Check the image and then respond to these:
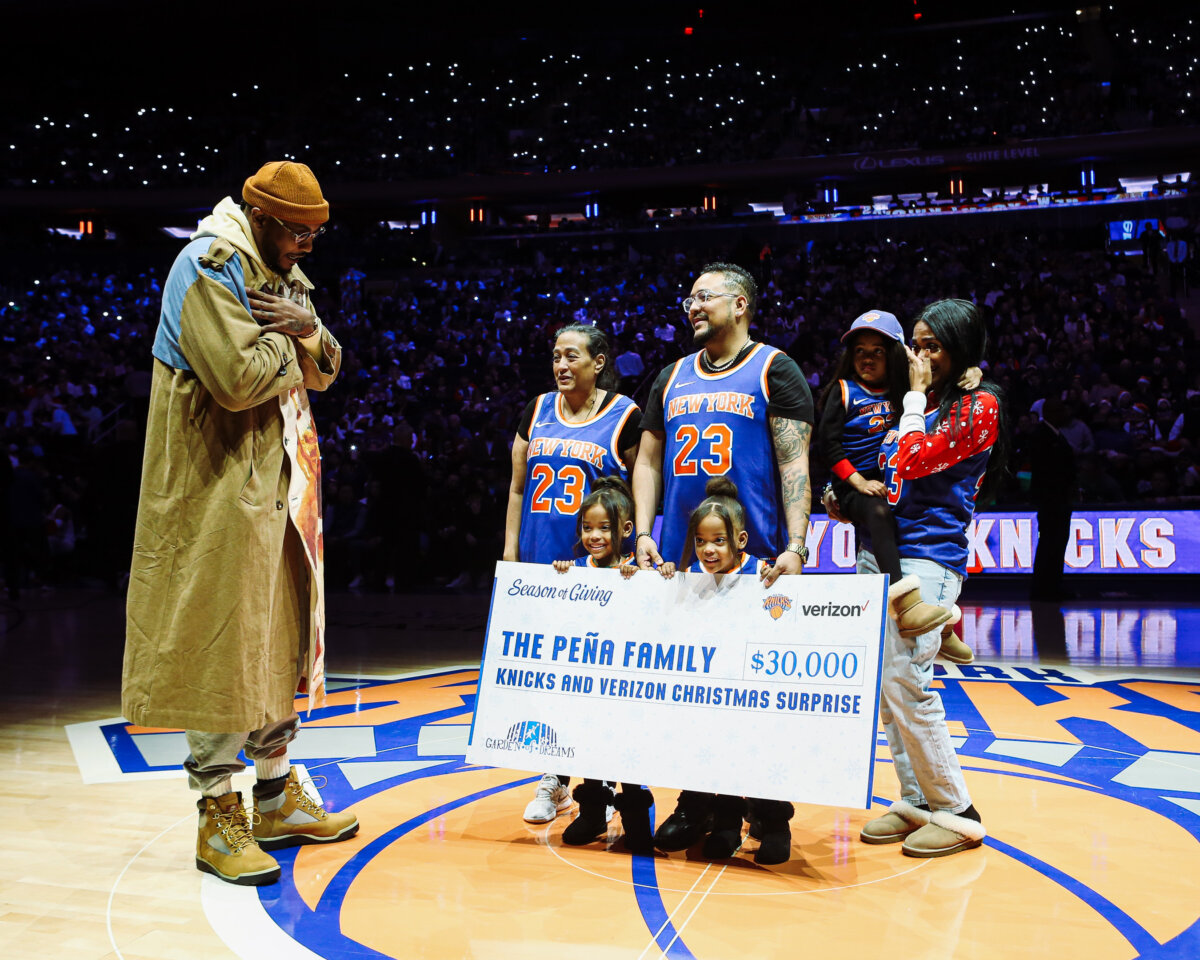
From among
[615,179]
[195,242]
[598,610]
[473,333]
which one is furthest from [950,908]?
[615,179]

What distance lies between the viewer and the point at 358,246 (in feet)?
86.4

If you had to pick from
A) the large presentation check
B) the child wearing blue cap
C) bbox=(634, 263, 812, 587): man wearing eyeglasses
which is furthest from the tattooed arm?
the large presentation check

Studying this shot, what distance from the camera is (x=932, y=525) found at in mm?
3555

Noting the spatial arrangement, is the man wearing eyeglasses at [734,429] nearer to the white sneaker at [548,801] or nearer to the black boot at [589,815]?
the black boot at [589,815]

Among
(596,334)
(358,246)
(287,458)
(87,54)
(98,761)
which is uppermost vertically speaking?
(87,54)

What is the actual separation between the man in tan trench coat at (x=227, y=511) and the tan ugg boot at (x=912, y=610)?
1.96 metres

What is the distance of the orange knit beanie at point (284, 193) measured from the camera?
10.8 feet

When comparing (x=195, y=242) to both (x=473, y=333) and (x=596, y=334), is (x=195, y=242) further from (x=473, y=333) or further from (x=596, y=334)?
(x=473, y=333)

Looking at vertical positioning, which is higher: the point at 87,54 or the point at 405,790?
the point at 87,54

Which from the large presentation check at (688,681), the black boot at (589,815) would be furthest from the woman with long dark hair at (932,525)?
the black boot at (589,815)

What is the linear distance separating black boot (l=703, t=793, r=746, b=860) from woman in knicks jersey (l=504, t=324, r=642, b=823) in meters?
0.69

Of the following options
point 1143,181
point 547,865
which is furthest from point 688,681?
point 1143,181

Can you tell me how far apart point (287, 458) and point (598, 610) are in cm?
121

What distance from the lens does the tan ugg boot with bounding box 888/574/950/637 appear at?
10.9 feet
